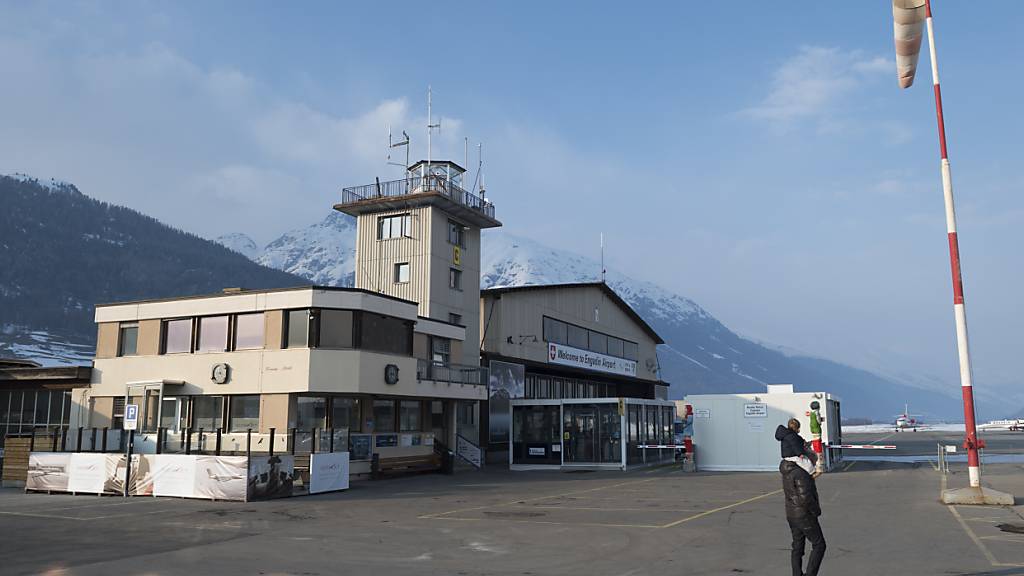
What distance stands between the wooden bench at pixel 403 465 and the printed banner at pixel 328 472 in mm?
4229

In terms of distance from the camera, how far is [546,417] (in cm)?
3709

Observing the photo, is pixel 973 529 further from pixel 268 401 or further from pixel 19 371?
pixel 19 371

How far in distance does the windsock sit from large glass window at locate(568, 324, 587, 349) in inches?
1381

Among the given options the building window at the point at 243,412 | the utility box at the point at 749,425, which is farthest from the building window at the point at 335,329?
the utility box at the point at 749,425

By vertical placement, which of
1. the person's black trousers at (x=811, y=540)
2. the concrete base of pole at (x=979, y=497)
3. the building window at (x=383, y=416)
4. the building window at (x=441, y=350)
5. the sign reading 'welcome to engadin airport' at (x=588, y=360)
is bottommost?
the concrete base of pole at (x=979, y=497)

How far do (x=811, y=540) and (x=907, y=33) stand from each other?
43.0 feet

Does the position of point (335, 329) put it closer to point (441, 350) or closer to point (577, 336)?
point (441, 350)

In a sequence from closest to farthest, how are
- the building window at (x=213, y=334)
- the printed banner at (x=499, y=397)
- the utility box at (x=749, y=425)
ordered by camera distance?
the building window at (x=213, y=334) < the utility box at (x=749, y=425) < the printed banner at (x=499, y=397)

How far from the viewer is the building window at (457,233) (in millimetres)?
42406

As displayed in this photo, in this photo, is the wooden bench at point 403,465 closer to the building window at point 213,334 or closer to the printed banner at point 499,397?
the building window at point 213,334

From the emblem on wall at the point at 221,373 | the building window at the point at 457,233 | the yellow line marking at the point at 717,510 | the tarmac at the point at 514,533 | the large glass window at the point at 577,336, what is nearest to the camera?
the tarmac at the point at 514,533

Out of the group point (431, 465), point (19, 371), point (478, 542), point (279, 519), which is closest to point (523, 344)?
point (431, 465)

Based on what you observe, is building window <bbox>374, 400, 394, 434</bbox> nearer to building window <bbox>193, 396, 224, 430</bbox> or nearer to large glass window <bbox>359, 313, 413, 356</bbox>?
large glass window <bbox>359, 313, 413, 356</bbox>

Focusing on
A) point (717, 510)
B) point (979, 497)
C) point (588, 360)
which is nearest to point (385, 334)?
point (717, 510)
